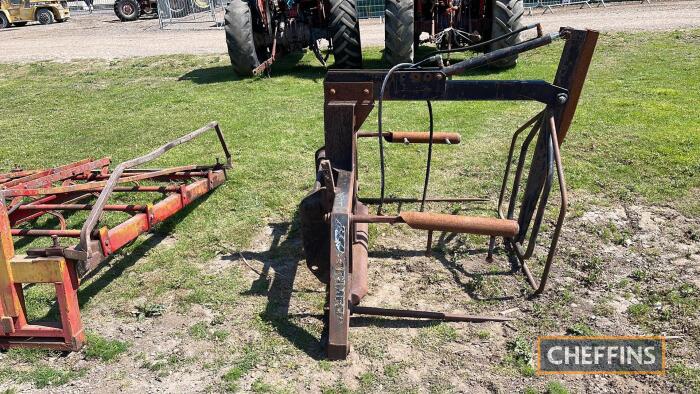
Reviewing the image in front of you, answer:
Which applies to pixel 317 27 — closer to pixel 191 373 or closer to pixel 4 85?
pixel 4 85

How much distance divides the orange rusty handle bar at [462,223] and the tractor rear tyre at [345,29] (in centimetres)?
731

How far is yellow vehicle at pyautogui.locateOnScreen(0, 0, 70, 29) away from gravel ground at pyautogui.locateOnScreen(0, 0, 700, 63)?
164 inches

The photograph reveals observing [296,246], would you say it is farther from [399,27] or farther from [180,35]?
[180,35]

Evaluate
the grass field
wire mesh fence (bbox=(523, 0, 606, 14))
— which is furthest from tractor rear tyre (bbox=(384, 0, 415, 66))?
wire mesh fence (bbox=(523, 0, 606, 14))

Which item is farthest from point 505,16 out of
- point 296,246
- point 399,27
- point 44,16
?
point 44,16

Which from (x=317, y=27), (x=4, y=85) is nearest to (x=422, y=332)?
(x=317, y=27)

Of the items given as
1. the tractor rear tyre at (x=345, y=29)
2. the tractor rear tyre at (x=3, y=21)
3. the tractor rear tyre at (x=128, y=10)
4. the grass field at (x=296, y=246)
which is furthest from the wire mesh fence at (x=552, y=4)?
the tractor rear tyre at (x=3, y=21)

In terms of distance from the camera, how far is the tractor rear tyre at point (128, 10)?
24969 mm

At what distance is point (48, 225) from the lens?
5344mm

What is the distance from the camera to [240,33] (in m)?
10.3

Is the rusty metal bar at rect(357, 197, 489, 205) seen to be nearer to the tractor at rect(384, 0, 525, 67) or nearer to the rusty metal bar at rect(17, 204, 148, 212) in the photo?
the rusty metal bar at rect(17, 204, 148, 212)

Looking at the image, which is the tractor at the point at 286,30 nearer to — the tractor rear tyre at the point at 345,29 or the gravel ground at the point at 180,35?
the tractor rear tyre at the point at 345,29

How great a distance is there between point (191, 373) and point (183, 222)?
7.17 feet

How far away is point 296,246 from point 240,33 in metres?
6.72
